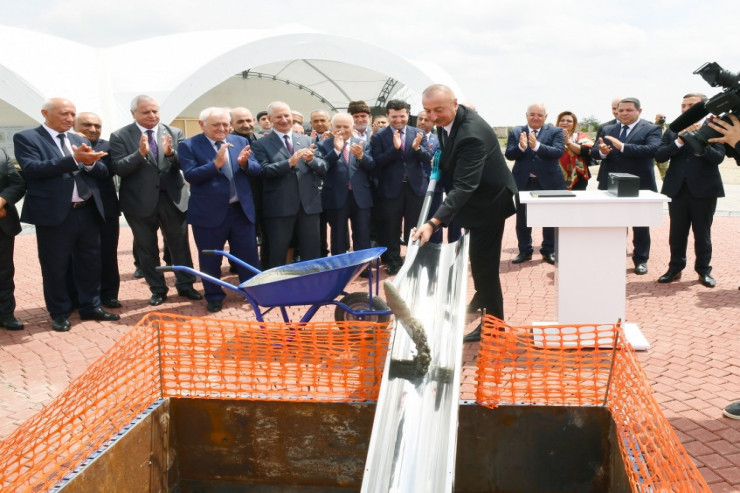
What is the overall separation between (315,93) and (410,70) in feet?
34.8

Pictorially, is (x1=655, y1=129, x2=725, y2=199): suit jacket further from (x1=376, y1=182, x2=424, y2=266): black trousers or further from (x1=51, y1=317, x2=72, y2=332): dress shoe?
(x1=51, y1=317, x2=72, y2=332): dress shoe

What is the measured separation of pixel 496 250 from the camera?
17.5 ft

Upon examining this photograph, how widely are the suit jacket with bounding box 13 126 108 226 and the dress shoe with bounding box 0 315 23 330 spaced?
998mm

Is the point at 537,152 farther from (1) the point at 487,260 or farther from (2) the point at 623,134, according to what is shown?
(1) the point at 487,260

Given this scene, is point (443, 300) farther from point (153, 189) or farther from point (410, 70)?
point (410, 70)

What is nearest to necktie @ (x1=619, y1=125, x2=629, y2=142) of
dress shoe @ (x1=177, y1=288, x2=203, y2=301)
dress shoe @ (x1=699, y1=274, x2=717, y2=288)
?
dress shoe @ (x1=699, y1=274, x2=717, y2=288)

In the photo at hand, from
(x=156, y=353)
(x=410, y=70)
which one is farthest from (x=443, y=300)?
(x=410, y=70)

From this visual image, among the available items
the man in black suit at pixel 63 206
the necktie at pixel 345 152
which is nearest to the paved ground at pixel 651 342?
the man in black suit at pixel 63 206

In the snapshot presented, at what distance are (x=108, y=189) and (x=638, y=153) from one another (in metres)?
6.01

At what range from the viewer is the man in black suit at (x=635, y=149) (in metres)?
7.73

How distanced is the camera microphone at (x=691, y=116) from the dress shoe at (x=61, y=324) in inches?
219

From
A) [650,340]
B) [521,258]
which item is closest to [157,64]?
[521,258]

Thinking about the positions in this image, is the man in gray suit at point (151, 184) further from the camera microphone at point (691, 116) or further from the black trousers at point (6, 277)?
the camera microphone at point (691, 116)

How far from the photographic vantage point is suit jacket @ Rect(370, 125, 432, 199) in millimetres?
8242
